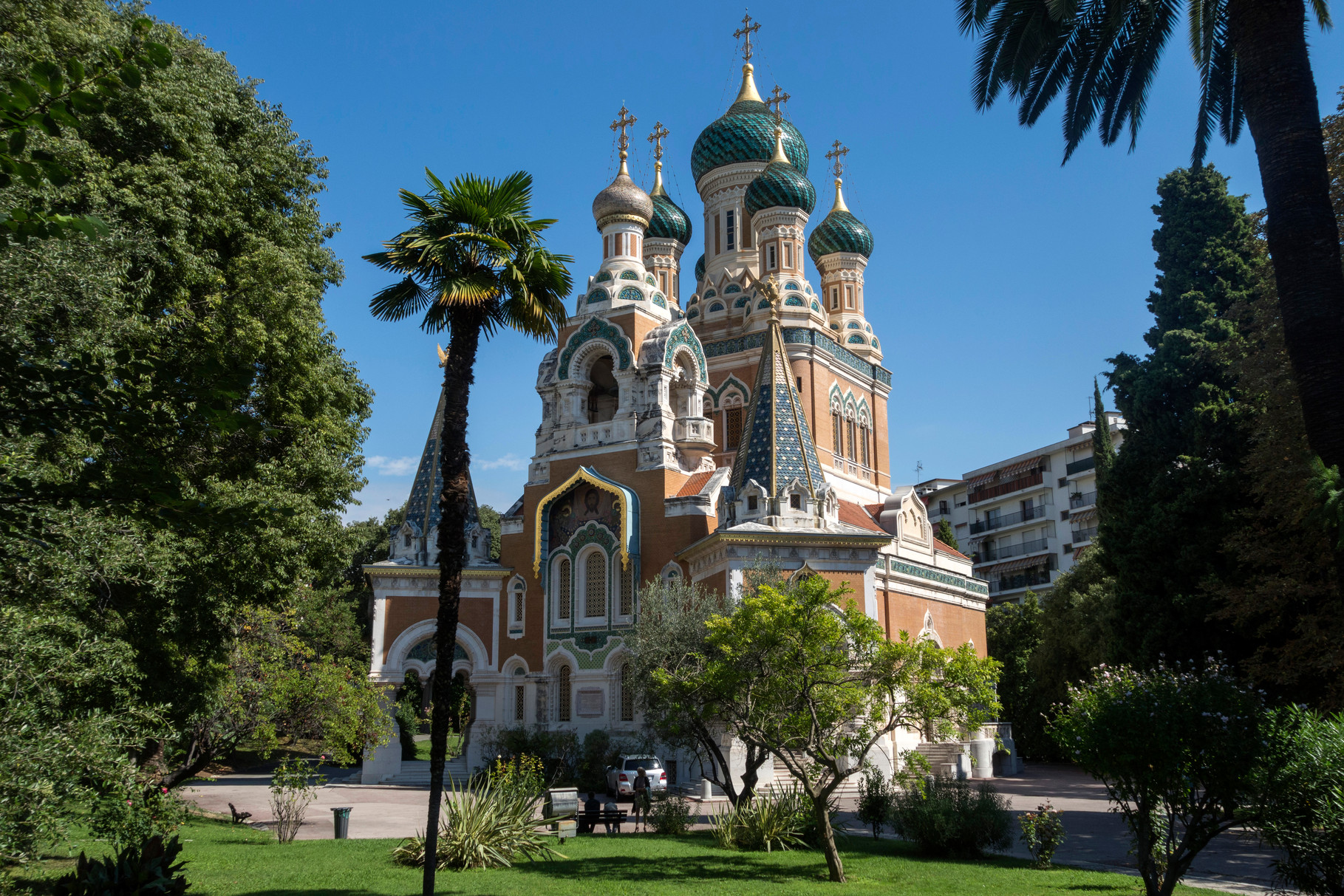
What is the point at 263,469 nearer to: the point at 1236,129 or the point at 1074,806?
the point at 1236,129

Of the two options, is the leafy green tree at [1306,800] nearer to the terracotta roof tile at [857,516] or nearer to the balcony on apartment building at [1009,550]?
the terracotta roof tile at [857,516]

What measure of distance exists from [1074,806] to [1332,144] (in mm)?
13452

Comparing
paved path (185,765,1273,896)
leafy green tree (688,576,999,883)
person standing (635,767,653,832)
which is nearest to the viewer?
leafy green tree (688,576,999,883)

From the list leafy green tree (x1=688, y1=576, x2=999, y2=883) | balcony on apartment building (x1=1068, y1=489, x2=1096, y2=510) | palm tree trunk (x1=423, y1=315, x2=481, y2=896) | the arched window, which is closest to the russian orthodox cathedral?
the arched window

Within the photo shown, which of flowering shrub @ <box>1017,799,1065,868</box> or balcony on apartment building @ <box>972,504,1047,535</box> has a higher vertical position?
balcony on apartment building @ <box>972,504,1047,535</box>

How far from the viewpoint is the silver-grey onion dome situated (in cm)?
2947

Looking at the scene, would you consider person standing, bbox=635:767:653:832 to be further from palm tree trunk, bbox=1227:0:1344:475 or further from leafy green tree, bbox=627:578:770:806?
palm tree trunk, bbox=1227:0:1344:475

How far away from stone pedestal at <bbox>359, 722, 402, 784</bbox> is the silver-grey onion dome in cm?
1557

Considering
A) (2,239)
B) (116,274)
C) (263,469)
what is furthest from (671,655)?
(2,239)

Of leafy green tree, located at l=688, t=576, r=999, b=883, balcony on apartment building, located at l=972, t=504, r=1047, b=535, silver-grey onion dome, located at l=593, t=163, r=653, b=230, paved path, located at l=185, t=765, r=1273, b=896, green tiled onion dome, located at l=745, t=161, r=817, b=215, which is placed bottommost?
paved path, located at l=185, t=765, r=1273, b=896

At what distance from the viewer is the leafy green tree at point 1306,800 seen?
337 inches

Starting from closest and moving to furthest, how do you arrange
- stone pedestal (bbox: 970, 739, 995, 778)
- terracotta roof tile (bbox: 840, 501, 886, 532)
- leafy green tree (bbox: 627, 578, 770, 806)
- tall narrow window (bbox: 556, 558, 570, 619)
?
leafy green tree (bbox: 627, 578, 770, 806) → terracotta roof tile (bbox: 840, 501, 886, 532) → tall narrow window (bbox: 556, 558, 570, 619) → stone pedestal (bbox: 970, 739, 995, 778)

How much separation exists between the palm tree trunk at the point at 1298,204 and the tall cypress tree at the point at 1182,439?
9387mm

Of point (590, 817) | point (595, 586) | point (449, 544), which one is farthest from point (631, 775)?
point (449, 544)
